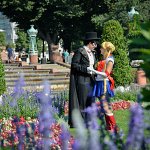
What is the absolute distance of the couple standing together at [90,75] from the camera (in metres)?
8.79

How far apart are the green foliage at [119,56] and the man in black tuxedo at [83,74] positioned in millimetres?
8586

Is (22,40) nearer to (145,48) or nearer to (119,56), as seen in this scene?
(119,56)

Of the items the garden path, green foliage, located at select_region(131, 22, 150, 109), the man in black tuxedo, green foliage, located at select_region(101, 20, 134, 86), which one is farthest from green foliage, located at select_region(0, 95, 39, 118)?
the garden path

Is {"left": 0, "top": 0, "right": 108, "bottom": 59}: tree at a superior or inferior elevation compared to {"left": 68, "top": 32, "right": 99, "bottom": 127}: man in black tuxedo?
superior

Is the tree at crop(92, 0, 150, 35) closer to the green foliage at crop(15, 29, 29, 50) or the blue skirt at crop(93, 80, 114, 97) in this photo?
the blue skirt at crop(93, 80, 114, 97)

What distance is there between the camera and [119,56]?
1870 centimetres

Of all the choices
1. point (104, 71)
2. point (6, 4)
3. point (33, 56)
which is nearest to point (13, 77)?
point (33, 56)

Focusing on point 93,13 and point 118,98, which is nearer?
point 118,98

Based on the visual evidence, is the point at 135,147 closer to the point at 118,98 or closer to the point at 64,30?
the point at 118,98

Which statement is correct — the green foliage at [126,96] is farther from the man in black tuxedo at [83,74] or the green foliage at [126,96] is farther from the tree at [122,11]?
the tree at [122,11]

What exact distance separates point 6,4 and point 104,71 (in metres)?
34.6

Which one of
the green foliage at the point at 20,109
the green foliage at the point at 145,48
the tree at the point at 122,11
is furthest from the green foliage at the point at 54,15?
the green foliage at the point at 145,48

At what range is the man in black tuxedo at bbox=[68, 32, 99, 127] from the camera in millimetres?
9008

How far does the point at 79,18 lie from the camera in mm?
44875
